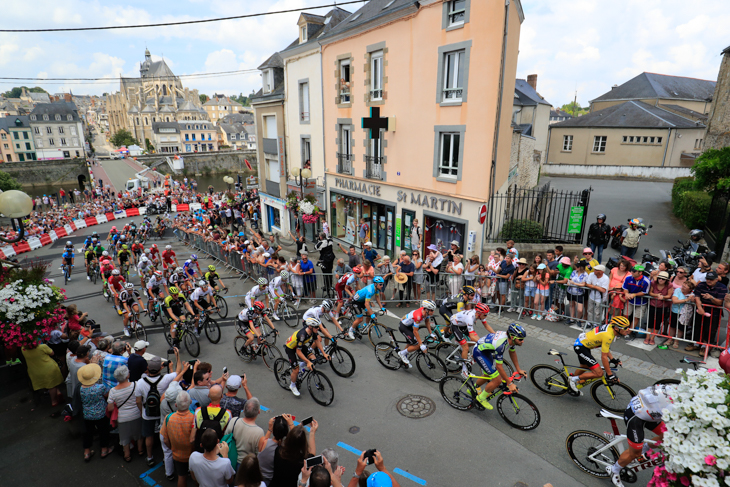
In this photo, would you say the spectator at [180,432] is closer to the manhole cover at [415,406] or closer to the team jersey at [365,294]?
the manhole cover at [415,406]

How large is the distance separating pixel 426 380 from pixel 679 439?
16.3 ft

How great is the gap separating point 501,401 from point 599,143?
141 ft

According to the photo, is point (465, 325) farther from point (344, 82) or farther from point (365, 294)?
point (344, 82)

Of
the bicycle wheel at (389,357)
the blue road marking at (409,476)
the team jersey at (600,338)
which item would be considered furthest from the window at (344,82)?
the blue road marking at (409,476)

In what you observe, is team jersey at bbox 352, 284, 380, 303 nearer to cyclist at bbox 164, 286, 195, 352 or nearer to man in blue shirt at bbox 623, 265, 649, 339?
cyclist at bbox 164, 286, 195, 352

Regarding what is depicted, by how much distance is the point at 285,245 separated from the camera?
74.3 feet

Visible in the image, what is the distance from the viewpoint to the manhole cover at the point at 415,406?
6773 mm

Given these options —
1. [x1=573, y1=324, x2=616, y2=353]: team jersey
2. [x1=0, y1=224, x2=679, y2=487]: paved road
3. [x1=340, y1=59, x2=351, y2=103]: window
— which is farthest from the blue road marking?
[x1=340, y1=59, x2=351, y2=103]: window

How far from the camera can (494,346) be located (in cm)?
606

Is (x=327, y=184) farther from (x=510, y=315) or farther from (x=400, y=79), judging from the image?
(x=510, y=315)

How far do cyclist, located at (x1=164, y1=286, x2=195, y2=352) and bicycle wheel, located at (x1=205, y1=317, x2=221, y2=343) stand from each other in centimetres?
58

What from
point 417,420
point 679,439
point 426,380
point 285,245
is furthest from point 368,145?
point 679,439

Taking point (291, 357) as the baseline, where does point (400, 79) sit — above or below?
above

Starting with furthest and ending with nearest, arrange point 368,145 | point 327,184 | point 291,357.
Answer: point 327,184 < point 368,145 < point 291,357
